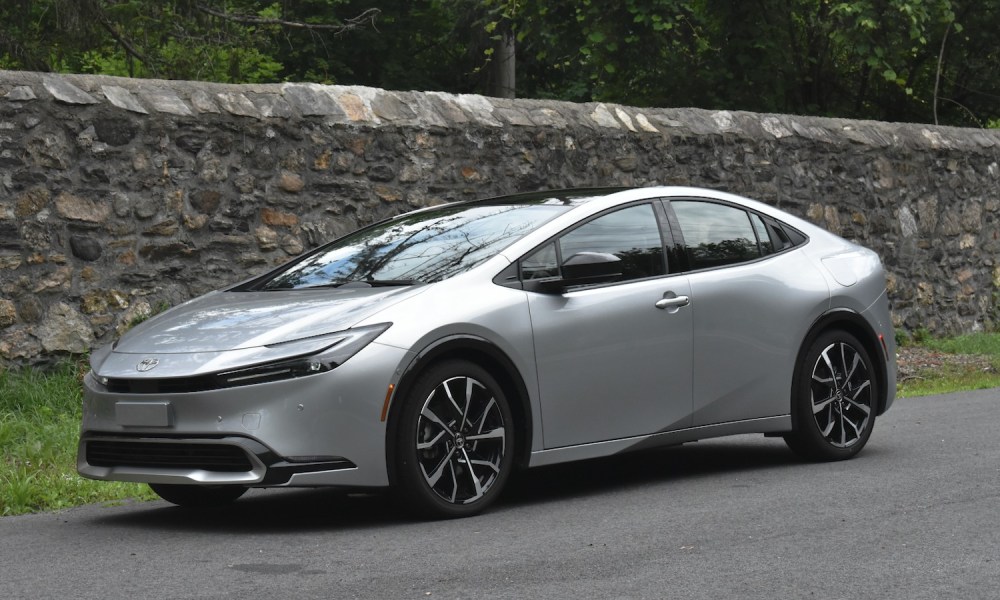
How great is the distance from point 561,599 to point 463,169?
7.47 meters

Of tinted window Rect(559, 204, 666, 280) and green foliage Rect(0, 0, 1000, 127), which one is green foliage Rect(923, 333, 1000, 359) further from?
tinted window Rect(559, 204, 666, 280)

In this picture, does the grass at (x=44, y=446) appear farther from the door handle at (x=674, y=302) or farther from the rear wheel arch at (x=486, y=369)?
the door handle at (x=674, y=302)

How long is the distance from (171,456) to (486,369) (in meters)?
1.42

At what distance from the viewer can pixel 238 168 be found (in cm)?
1043

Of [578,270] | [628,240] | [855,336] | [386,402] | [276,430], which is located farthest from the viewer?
[855,336]

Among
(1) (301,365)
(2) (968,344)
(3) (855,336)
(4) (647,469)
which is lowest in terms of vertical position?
(2) (968,344)

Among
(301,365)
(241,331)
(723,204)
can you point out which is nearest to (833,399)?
(723,204)

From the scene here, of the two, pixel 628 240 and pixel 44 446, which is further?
pixel 44 446

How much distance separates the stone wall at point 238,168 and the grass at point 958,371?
2.42 metres

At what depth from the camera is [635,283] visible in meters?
6.92

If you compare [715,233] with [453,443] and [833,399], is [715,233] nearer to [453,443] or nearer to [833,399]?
[833,399]

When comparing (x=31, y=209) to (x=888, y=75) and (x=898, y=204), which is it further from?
(x=888, y=75)

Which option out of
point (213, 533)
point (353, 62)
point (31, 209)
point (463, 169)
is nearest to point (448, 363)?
point (213, 533)

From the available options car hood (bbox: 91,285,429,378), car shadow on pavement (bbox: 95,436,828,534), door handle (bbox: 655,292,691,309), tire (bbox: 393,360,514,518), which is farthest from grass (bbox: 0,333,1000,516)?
door handle (bbox: 655,292,691,309)
